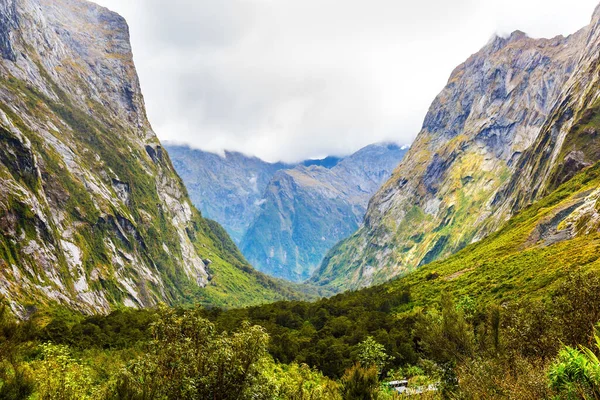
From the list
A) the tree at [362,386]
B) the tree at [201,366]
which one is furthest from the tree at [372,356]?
the tree at [201,366]

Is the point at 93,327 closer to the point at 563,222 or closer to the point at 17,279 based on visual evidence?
the point at 17,279

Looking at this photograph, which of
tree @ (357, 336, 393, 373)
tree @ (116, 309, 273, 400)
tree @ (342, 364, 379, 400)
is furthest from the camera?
tree @ (357, 336, 393, 373)

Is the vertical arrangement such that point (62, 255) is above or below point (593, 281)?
above

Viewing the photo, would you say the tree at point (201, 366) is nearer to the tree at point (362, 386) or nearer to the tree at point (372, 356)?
the tree at point (362, 386)

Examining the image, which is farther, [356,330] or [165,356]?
[356,330]

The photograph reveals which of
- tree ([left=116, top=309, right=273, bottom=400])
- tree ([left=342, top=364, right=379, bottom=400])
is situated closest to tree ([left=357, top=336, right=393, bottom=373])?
tree ([left=342, top=364, right=379, bottom=400])

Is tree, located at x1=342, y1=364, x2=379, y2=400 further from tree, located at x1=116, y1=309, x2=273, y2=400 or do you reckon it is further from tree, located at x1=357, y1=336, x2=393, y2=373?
tree, located at x1=357, y1=336, x2=393, y2=373

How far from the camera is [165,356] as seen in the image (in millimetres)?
22625

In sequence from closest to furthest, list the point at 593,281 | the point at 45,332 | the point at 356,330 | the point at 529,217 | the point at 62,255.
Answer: the point at 593,281
the point at 45,332
the point at 356,330
the point at 529,217
the point at 62,255

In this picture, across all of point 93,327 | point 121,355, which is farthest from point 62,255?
point 121,355

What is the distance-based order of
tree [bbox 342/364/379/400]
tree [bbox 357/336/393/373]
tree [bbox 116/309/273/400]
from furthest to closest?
tree [bbox 357/336/393/373] < tree [bbox 342/364/379/400] < tree [bbox 116/309/273/400]

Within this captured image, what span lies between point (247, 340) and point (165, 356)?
15.9 ft

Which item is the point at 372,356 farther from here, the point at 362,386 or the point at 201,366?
the point at 201,366

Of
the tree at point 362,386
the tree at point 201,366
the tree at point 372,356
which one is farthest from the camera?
the tree at point 372,356
